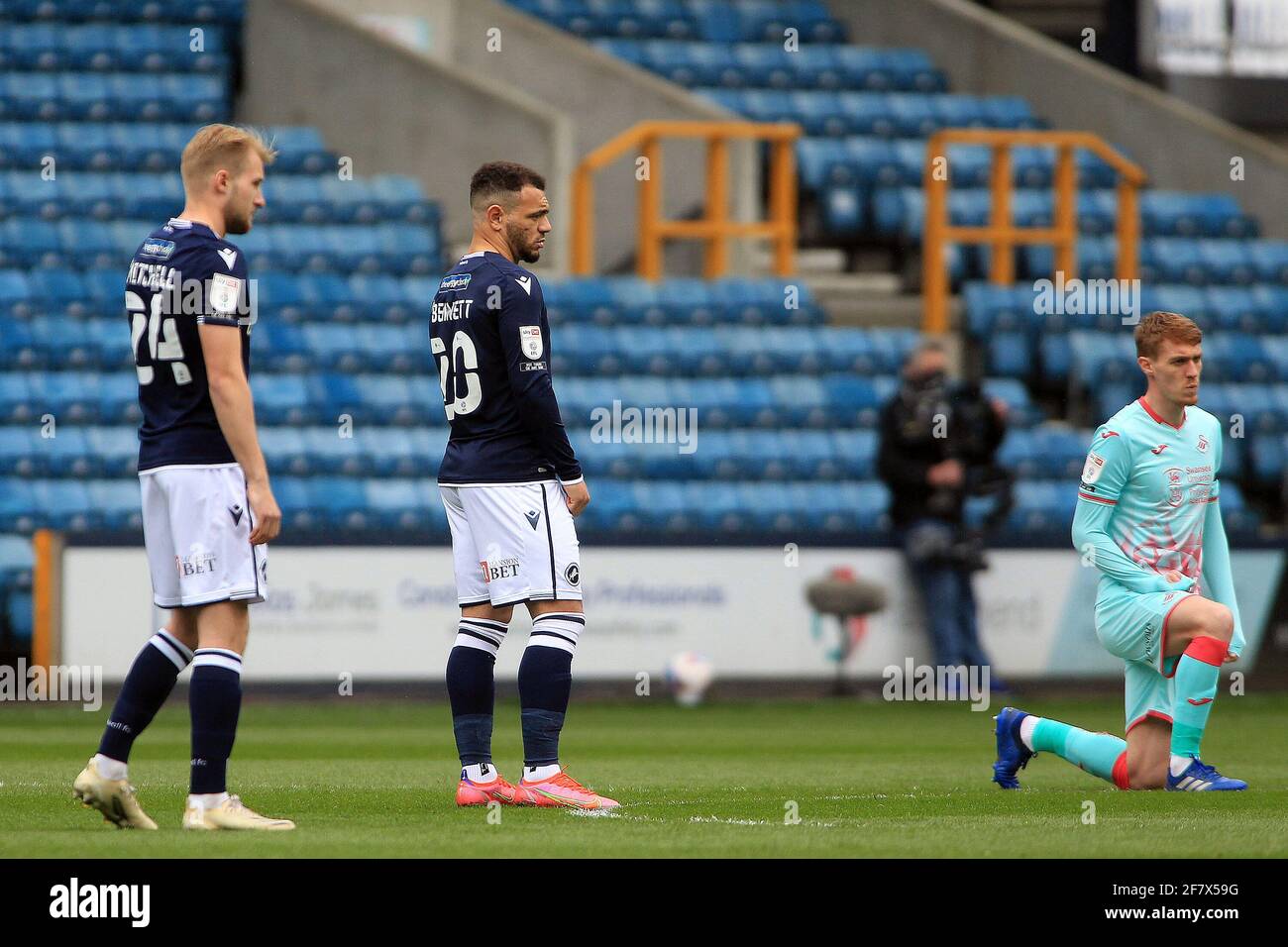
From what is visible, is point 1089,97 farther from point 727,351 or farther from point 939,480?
point 939,480

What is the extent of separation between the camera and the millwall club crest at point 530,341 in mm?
7156

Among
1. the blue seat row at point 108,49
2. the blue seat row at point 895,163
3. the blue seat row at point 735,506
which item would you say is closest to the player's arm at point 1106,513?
the blue seat row at point 735,506

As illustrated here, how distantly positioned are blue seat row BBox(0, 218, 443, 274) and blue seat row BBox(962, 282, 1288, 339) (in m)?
4.37

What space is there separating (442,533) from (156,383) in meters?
7.24

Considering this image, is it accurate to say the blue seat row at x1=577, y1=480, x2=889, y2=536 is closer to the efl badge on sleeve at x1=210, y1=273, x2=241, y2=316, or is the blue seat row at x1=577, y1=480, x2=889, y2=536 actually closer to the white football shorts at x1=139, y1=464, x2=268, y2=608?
the white football shorts at x1=139, y1=464, x2=268, y2=608

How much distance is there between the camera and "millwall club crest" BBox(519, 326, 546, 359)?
7.16 metres

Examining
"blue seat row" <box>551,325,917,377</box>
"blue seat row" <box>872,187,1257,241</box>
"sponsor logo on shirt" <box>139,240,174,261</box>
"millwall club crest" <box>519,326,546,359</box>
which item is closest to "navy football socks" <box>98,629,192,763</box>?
"sponsor logo on shirt" <box>139,240,174,261</box>

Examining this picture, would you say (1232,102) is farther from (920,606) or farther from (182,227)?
(182,227)

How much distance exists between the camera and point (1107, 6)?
23.0m

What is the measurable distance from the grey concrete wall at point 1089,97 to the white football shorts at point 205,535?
604 inches

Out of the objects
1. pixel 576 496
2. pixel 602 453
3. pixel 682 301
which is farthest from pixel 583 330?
pixel 576 496

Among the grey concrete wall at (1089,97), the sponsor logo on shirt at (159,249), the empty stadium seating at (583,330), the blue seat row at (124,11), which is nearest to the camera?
the sponsor logo on shirt at (159,249)

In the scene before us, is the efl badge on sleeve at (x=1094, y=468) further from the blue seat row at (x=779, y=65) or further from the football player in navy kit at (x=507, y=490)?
the blue seat row at (x=779, y=65)
